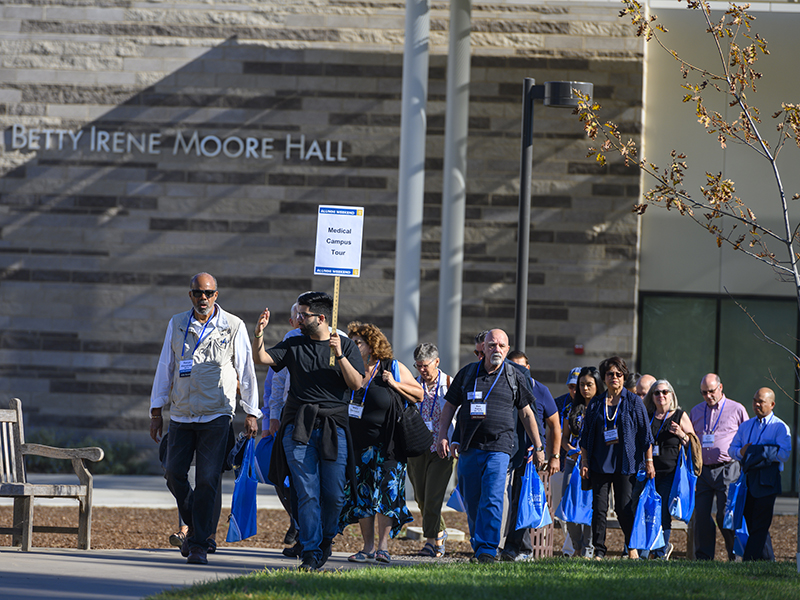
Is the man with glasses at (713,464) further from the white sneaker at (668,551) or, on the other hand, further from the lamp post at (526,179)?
the lamp post at (526,179)

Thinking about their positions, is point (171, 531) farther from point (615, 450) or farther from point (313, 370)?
point (615, 450)

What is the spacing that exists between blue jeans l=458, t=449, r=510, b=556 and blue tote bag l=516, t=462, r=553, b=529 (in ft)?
2.26

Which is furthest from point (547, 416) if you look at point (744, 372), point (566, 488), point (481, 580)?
point (744, 372)

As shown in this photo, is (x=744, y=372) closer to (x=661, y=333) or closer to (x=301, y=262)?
(x=661, y=333)

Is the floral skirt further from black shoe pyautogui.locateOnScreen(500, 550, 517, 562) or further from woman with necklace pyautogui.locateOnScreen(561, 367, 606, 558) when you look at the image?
woman with necklace pyautogui.locateOnScreen(561, 367, 606, 558)

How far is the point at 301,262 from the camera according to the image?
1462cm

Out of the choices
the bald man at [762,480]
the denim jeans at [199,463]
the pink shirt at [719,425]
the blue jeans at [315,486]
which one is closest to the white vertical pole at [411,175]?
the pink shirt at [719,425]

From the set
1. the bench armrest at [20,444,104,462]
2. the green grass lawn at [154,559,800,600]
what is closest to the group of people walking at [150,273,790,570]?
the bench armrest at [20,444,104,462]

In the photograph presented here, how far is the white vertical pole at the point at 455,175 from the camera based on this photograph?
13.2 metres

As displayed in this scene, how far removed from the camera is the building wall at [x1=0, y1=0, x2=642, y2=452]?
1445 cm

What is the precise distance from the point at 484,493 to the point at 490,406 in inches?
26.7

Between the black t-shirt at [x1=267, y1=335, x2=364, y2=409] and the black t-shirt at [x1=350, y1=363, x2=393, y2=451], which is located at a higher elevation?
the black t-shirt at [x1=267, y1=335, x2=364, y2=409]

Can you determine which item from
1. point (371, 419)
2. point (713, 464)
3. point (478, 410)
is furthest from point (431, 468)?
point (713, 464)

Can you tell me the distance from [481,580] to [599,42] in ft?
34.0
